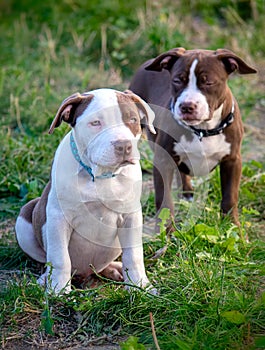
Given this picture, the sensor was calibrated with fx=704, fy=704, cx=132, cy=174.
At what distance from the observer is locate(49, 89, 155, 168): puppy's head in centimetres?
327

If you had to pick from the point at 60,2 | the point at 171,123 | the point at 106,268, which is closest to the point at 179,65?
the point at 171,123

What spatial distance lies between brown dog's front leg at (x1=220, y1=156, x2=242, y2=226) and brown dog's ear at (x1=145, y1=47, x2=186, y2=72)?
2.44 feet

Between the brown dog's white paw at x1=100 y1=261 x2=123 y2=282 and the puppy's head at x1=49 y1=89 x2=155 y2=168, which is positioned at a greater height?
the puppy's head at x1=49 y1=89 x2=155 y2=168

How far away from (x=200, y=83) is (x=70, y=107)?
3.71 feet

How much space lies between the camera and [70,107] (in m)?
3.52

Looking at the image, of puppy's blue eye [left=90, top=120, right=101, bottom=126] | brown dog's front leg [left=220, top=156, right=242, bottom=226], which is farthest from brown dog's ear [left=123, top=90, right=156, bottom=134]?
brown dog's front leg [left=220, top=156, right=242, bottom=226]

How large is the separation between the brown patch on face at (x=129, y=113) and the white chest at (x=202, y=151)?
1.12 meters

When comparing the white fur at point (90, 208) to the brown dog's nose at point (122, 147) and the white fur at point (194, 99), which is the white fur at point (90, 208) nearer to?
the brown dog's nose at point (122, 147)

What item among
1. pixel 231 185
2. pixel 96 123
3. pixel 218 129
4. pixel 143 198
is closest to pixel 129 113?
pixel 96 123

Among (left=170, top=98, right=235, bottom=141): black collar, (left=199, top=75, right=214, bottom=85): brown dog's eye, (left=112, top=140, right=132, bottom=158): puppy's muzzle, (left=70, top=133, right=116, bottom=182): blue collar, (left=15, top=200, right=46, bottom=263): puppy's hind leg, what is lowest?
(left=15, top=200, right=46, bottom=263): puppy's hind leg

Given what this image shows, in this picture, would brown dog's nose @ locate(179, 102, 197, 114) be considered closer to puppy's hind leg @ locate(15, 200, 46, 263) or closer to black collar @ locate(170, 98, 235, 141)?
black collar @ locate(170, 98, 235, 141)

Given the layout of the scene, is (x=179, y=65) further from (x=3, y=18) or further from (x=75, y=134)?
(x=3, y=18)

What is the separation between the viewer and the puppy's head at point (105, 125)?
3.27 metres

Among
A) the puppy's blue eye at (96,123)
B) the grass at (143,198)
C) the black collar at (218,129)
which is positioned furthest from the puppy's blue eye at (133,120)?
the black collar at (218,129)
